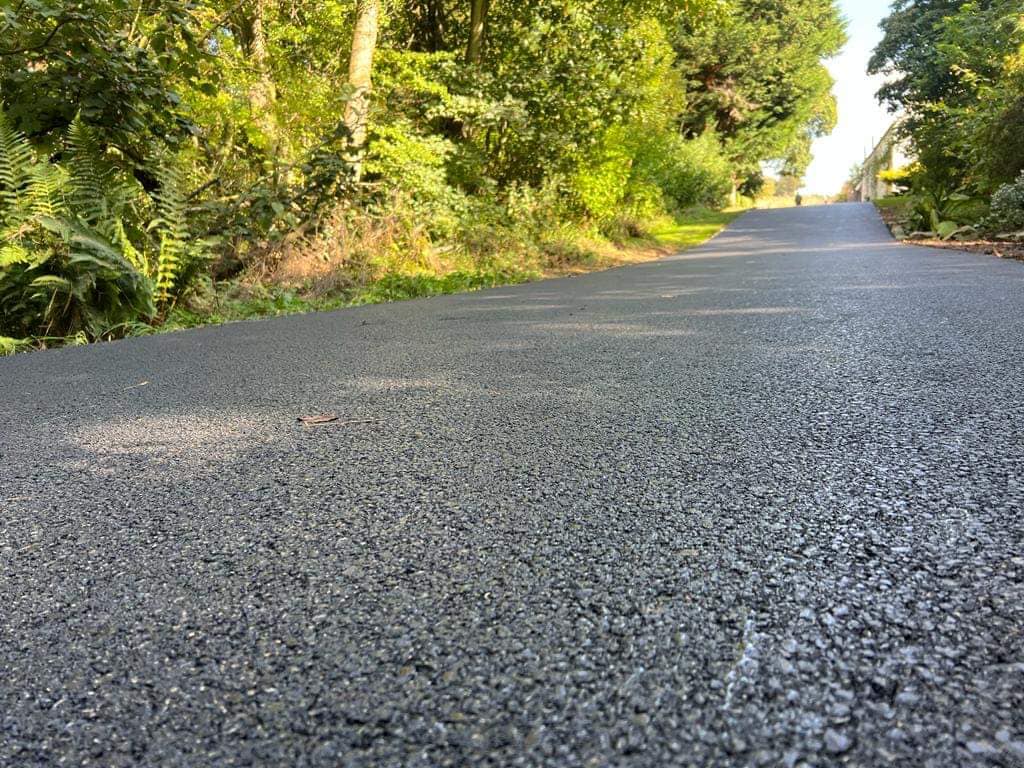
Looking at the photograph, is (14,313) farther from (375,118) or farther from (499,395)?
(375,118)

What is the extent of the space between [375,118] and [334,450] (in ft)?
23.6

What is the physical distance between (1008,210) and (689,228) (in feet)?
31.1

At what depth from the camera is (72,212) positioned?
4.40 meters

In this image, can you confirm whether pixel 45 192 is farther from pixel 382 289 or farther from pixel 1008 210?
pixel 1008 210

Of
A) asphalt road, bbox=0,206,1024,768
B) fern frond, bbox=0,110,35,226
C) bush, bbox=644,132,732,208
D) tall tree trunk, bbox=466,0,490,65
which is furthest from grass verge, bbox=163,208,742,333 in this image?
bush, bbox=644,132,732,208

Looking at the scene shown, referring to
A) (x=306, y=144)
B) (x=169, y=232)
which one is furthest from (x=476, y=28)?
(x=169, y=232)

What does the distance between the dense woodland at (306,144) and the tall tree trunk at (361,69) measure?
3cm

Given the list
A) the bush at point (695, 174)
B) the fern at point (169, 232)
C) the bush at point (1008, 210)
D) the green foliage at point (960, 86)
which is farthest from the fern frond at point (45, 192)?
the bush at point (695, 174)

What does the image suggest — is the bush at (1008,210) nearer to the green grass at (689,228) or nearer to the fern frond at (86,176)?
the green grass at (689,228)

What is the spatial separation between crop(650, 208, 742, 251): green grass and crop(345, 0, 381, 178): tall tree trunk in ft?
23.3

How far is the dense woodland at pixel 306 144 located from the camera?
4.32 metres

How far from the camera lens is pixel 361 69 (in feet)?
25.6

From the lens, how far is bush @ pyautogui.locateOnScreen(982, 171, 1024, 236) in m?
8.39

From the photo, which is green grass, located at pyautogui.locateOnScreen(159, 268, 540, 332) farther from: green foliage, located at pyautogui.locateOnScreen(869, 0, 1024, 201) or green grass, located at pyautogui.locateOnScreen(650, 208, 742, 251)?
green foliage, located at pyautogui.locateOnScreen(869, 0, 1024, 201)
